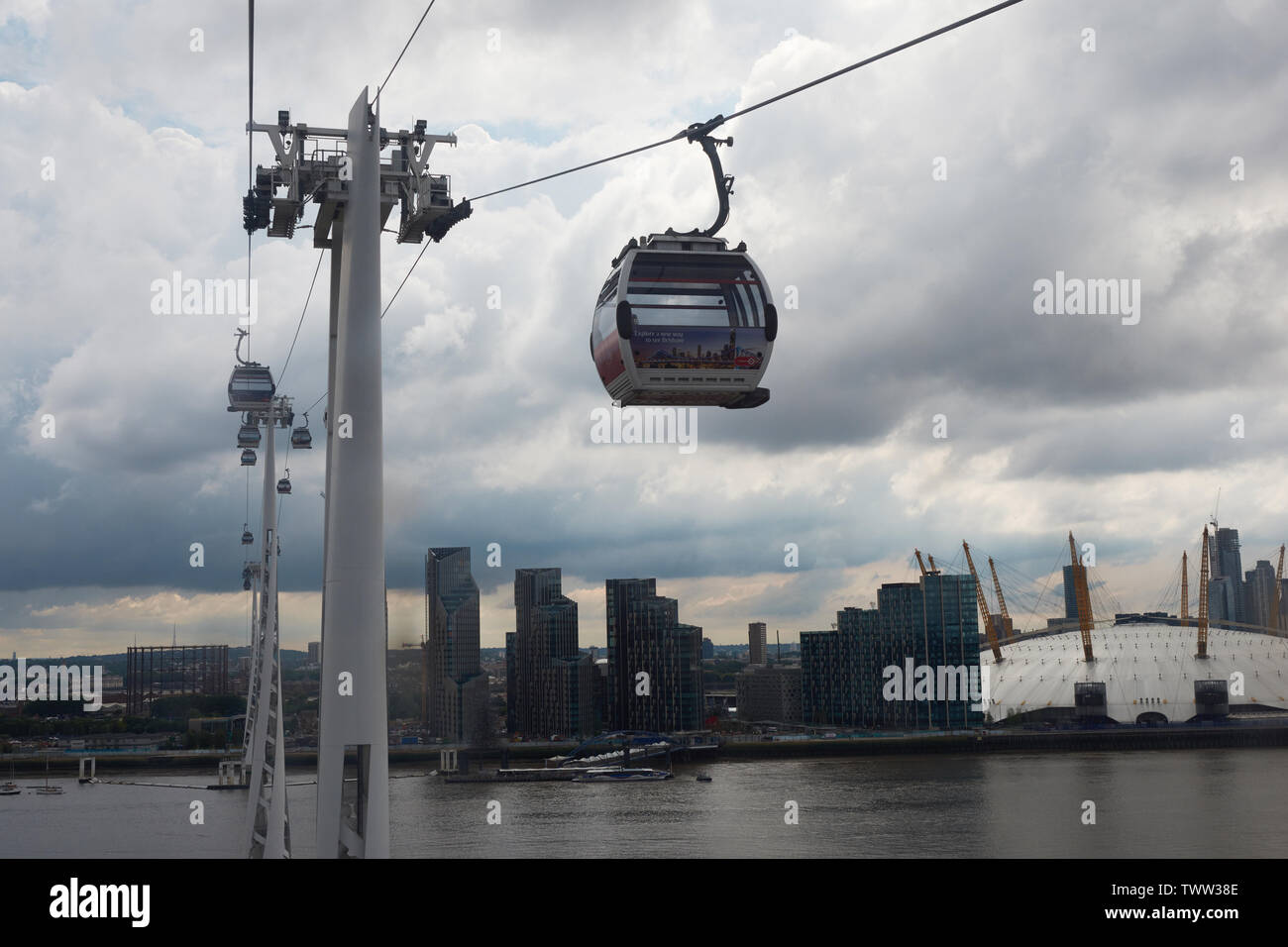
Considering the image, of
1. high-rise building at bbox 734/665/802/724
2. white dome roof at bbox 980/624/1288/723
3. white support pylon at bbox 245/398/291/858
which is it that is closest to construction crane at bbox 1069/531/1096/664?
white dome roof at bbox 980/624/1288/723

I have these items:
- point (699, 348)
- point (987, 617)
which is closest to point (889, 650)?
point (987, 617)

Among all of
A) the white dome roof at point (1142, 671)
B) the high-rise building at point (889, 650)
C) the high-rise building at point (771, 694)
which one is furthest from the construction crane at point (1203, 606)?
the high-rise building at point (771, 694)

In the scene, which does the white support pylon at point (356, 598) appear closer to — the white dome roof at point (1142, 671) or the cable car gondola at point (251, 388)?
the cable car gondola at point (251, 388)

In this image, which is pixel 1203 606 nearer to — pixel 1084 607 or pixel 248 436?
pixel 1084 607

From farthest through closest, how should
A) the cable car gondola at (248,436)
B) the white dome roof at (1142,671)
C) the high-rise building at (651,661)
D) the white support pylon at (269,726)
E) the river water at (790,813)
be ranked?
the high-rise building at (651,661) → the white dome roof at (1142,671) → the river water at (790,813) → the cable car gondola at (248,436) → the white support pylon at (269,726)
